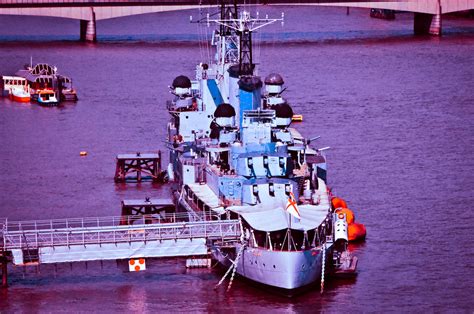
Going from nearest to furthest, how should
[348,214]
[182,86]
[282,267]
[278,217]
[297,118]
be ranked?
[282,267], [278,217], [348,214], [182,86], [297,118]

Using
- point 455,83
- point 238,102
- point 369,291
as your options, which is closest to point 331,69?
point 455,83

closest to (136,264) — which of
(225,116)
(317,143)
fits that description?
(225,116)

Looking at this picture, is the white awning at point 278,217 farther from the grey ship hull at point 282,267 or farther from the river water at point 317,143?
the river water at point 317,143

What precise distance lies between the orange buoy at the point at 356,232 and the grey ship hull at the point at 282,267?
16.4 feet

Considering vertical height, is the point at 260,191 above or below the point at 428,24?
above

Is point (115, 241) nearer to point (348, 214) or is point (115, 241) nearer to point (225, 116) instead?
point (225, 116)

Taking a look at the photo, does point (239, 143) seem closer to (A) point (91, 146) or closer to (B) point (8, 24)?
(A) point (91, 146)

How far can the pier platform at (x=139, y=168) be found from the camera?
5600 cm

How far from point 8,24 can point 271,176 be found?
10475cm

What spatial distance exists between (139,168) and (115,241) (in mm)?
15978

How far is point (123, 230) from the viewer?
40.7 meters

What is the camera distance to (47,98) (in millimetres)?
81625

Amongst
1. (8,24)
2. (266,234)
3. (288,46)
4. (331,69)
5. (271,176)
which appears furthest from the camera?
(8,24)

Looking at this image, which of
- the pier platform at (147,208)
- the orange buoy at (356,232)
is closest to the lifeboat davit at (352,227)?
the orange buoy at (356,232)
